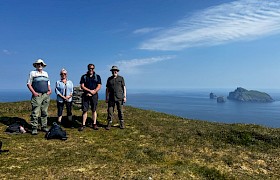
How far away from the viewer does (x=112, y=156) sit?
421 inches

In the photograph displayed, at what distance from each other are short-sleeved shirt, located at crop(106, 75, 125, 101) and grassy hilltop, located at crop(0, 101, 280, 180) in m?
2.24

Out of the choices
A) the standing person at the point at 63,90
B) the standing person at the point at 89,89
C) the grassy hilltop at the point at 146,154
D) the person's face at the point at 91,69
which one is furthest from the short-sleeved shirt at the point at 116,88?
the standing person at the point at 63,90

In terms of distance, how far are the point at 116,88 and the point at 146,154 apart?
19.1ft

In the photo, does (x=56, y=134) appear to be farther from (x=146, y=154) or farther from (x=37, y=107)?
(x=146, y=154)

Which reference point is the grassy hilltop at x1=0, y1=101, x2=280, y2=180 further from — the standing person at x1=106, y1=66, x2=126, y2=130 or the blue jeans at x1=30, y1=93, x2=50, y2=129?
the standing person at x1=106, y1=66, x2=126, y2=130

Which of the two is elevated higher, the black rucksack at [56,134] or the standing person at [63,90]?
the standing person at [63,90]

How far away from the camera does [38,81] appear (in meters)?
13.9

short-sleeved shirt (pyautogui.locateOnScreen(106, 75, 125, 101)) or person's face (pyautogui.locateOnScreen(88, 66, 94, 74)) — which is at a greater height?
person's face (pyautogui.locateOnScreen(88, 66, 94, 74))

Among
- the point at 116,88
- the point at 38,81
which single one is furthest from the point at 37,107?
the point at 116,88

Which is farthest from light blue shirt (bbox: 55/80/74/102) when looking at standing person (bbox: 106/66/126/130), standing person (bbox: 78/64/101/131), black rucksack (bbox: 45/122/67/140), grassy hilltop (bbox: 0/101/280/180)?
black rucksack (bbox: 45/122/67/140)

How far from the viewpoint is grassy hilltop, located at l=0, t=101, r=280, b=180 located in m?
8.85

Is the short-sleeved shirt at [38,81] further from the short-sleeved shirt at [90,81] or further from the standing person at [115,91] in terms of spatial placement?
the standing person at [115,91]

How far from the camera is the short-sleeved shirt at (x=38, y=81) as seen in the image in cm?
1382

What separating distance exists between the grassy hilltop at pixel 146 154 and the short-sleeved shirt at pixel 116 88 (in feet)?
7.36
